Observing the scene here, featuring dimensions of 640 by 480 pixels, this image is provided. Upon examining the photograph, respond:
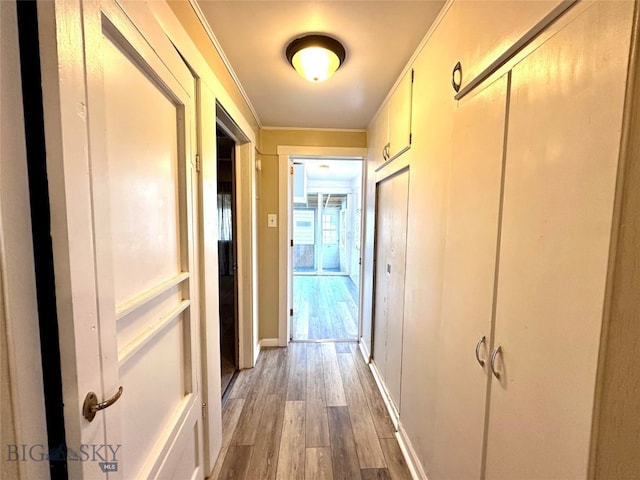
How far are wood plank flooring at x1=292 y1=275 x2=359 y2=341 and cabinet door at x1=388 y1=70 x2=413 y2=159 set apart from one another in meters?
2.31

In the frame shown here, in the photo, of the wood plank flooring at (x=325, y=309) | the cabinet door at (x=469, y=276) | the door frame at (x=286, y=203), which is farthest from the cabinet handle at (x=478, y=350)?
the wood plank flooring at (x=325, y=309)

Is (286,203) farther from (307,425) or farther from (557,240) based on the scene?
(557,240)

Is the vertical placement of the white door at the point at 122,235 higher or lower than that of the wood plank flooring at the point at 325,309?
higher

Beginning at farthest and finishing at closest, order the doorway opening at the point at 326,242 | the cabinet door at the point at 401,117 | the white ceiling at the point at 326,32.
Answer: the doorway opening at the point at 326,242
the cabinet door at the point at 401,117
the white ceiling at the point at 326,32

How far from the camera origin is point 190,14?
1166 millimetres

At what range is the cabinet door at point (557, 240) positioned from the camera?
50cm

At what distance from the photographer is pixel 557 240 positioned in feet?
1.95

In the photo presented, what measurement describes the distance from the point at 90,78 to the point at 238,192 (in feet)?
5.92

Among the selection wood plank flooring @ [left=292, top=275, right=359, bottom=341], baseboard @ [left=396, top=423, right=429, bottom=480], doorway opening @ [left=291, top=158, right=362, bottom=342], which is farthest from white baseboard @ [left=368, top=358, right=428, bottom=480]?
doorway opening @ [left=291, top=158, right=362, bottom=342]

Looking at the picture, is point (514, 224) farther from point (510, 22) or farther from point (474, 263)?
point (510, 22)

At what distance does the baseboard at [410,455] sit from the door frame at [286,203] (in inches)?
59.6

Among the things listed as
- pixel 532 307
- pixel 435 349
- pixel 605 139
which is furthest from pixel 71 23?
pixel 435 349

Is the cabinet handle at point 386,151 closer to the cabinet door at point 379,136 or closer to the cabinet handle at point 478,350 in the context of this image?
the cabinet door at point 379,136

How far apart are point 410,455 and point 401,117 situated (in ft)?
6.82
